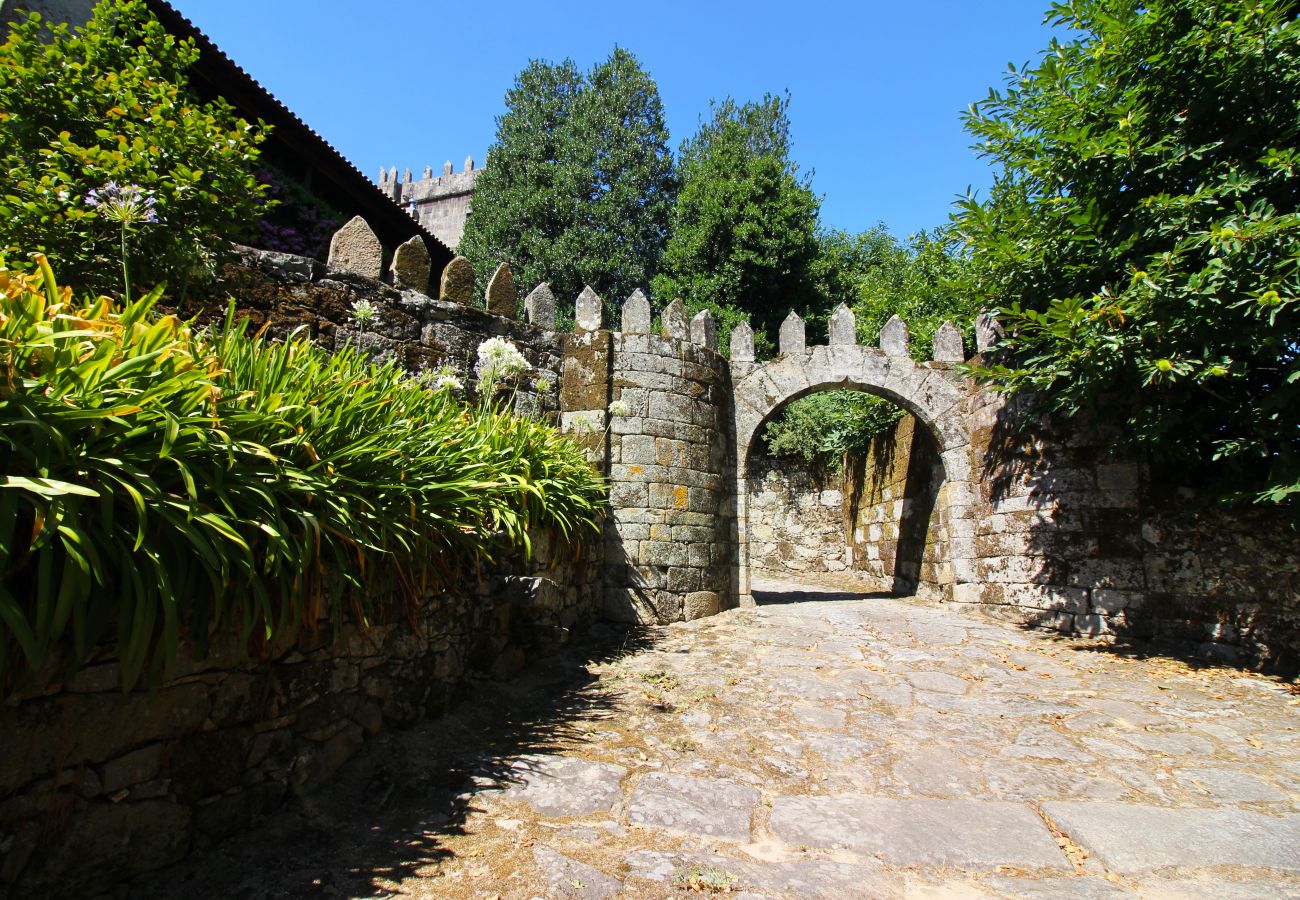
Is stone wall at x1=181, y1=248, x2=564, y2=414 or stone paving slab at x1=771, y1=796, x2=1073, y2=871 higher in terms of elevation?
stone wall at x1=181, y1=248, x2=564, y2=414

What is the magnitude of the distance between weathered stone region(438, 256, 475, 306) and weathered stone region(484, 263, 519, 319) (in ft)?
0.77

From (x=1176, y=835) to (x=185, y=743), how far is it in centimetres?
339

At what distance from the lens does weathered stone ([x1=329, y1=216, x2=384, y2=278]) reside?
511cm

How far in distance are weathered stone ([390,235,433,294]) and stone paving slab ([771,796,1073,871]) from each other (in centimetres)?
476

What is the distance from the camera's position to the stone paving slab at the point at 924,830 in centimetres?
219

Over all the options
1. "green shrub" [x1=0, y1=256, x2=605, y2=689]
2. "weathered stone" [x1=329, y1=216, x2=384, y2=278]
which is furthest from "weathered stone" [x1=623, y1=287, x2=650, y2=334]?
"green shrub" [x1=0, y1=256, x2=605, y2=689]

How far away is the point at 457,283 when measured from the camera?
5.69m

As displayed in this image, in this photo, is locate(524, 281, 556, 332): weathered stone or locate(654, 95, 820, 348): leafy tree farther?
locate(654, 95, 820, 348): leafy tree

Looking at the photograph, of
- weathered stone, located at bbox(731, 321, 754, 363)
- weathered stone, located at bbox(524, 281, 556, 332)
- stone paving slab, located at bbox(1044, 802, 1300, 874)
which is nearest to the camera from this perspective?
stone paving slab, located at bbox(1044, 802, 1300, 874)

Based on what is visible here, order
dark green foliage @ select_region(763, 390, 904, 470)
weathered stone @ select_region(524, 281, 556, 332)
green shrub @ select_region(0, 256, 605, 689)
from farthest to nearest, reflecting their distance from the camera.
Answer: dark green foliage @ select_region(763, 390, 904, 470)
weathered stone @ select_region(524, 281, 556, 332)
green shrub @ select_region(0, 256, 605, 689)


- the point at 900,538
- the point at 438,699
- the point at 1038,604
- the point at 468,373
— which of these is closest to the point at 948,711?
the point at 438,699

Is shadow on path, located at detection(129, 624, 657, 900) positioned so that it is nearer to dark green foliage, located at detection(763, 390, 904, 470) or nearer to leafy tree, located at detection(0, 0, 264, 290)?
leafy tree, located at detection(0, 0, 264, 290)

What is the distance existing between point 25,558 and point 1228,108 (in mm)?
6695

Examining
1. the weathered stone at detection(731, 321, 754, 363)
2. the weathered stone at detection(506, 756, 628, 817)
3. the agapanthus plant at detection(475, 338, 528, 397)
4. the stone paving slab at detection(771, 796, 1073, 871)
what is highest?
the weathered stone at detection(731, 321, 754, 363)
